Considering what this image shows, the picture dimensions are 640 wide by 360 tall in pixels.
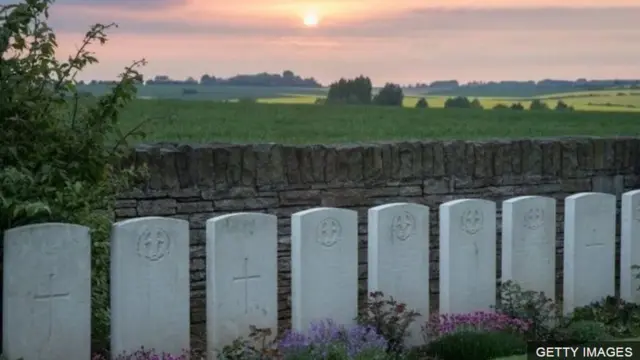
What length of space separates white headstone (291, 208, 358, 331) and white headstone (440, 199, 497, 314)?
2.73 ft

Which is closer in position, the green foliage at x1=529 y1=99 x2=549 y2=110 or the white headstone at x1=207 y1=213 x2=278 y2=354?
the white headstone at x1=207 y1=213 x2=278 y2=354

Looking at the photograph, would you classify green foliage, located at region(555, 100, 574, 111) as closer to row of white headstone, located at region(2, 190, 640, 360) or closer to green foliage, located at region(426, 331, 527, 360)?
row of white headstone, located at region(2, 190, 640, 360)

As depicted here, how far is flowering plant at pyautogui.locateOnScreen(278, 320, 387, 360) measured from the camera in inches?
247

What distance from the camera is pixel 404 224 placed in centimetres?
738

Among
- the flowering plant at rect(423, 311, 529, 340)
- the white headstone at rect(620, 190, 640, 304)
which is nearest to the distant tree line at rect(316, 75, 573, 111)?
the white headstone at rect(620, 190, 640, 304)

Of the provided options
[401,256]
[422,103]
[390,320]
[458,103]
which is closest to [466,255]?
[401,256]

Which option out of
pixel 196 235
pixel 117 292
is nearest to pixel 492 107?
pixel 196 235

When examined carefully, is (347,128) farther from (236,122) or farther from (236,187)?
(236,187)

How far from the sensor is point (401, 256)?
7.38 meters

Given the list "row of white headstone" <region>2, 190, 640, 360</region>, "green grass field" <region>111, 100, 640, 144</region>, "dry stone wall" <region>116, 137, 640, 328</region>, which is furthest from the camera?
"green grass field" <region>111, 100, 640, 144</region>

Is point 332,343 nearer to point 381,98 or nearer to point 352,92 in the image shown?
point 352,92

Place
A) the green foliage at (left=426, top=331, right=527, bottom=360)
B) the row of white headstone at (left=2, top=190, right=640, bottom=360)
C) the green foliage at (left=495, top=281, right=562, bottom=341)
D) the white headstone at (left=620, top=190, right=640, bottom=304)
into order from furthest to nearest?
the white headstone at (left=620, top=190, right=640, bottom=304)
the green foliage at (left=495, top=281, right=562, bottom=341)
the green foliage at (left=426, top=331, right=527, bottom=360)
the row of white headstone at (left=2, top=190, right=640, bottom=360)

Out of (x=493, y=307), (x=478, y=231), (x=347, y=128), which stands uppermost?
(x=347, y=128)

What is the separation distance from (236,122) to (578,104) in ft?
22.5
